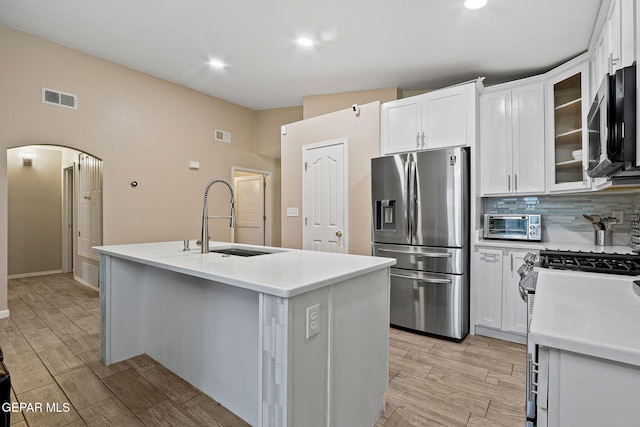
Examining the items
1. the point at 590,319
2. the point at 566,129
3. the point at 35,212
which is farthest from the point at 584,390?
the point at 35,212

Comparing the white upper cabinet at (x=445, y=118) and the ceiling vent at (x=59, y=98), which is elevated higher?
the ceiling vent at (x=59, y=98)

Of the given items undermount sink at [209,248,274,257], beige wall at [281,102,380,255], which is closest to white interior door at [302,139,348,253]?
beige wall at [281,102,380,255]

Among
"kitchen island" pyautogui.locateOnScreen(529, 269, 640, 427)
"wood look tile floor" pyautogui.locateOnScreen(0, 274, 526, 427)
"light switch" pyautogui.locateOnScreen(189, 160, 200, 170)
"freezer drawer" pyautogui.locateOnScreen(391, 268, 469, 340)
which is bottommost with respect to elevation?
"wood look tile floor" pyautogui.locateOnScreen(0, 274, 526, 427)

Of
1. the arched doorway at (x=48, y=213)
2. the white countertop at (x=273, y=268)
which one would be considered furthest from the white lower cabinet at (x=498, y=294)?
the arched doorway at (x=48, y=213)

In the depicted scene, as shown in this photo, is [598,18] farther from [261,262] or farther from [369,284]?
[261,262]

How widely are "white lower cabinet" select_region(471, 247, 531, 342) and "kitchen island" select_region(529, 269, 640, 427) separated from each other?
220 centimetres

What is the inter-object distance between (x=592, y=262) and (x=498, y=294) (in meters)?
1.20

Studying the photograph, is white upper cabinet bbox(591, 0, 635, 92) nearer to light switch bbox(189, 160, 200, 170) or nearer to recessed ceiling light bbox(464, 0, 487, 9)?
recessed ceiling light bbox(464, 0, 487, 9)

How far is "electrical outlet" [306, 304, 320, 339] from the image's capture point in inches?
50.8

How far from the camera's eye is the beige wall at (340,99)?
407 centimetres

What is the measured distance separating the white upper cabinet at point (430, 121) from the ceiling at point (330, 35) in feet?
1.40

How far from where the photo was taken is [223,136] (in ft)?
17.5

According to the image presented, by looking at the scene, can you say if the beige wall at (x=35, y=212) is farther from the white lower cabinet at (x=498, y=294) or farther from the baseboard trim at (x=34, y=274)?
the white lower cabinet at (x=498, y=294)

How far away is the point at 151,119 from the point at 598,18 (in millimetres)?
4960
